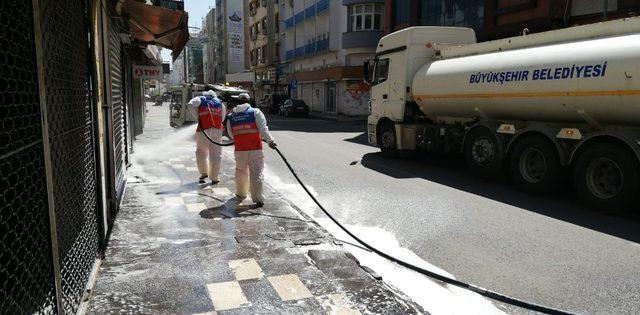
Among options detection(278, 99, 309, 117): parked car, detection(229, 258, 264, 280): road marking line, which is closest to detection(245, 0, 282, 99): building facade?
detection(278, 99, 309, 117): parked car

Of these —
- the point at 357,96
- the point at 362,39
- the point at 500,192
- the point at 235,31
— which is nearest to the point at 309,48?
the point at 357,96

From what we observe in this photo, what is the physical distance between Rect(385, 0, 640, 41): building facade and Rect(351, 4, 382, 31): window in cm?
587

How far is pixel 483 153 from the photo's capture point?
31.4ft

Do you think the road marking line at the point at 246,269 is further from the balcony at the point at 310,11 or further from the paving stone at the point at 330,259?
the balcony at the point at 310,11

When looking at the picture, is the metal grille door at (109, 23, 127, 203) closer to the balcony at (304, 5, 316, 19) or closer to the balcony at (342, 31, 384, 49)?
the balcony at (342, 31, 384, 49)

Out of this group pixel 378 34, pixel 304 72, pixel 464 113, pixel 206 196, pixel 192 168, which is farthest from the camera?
pixel 304 72

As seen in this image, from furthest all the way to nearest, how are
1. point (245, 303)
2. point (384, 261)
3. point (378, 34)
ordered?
point (378, 34) < point (384, 261) < point (245, 303)

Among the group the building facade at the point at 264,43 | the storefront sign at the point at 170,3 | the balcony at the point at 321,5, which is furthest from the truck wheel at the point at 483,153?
the building facade at the point at 264,43

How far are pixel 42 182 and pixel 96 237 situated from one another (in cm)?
221

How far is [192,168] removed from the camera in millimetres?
10961

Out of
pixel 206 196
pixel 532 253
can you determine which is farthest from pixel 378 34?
pixel 532 253

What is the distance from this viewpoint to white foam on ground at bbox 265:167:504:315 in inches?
159

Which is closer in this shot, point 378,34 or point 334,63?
point 378,34

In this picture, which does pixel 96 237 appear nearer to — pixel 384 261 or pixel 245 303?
pixel 245 303
